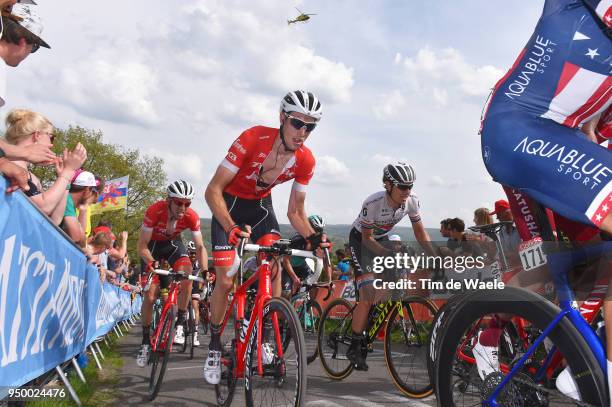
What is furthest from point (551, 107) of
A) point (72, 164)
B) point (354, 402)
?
point (354, 402)

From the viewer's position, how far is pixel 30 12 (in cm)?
369

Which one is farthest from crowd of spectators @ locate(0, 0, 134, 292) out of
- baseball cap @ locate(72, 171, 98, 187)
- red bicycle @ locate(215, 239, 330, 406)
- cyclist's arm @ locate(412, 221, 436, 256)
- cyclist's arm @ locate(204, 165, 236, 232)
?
cyclist's arm @ locate(412, 221, 436, 256)

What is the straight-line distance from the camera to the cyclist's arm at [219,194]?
4.48 metres

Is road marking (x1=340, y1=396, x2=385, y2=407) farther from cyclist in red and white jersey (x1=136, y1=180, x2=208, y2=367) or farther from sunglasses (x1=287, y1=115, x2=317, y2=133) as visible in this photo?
cyclist in red and white jersey (x1=136, y1=180, x2=208, y2=367)

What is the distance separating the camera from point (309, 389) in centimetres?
601

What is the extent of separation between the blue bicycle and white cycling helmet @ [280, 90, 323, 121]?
256 centimetres

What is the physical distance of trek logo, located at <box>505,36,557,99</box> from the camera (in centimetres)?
219

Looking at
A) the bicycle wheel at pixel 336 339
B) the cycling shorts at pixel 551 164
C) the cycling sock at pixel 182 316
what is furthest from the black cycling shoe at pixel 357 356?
the cycling shorts at pixel 551 164

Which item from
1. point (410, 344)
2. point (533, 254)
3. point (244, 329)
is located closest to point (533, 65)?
point (533, 254)

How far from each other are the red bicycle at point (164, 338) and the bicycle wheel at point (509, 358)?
3.81 m

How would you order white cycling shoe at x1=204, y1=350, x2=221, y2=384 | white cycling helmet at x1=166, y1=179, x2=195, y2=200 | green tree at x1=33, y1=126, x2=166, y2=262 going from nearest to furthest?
white cycling shoe at x1=204, y1=350, x2=221, y2=384 < white cycling helmet at x1=166, y1=179, x2=195, y2=200 < green tree at x1=33, y1=126, x2=166, y2=262

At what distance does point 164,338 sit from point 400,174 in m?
3.11

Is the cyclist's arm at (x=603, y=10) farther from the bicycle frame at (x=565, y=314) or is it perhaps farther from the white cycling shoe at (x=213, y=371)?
the white cycling shoe at (x=213, y=371)

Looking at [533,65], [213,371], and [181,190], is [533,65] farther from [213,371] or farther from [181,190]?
[181,190]
